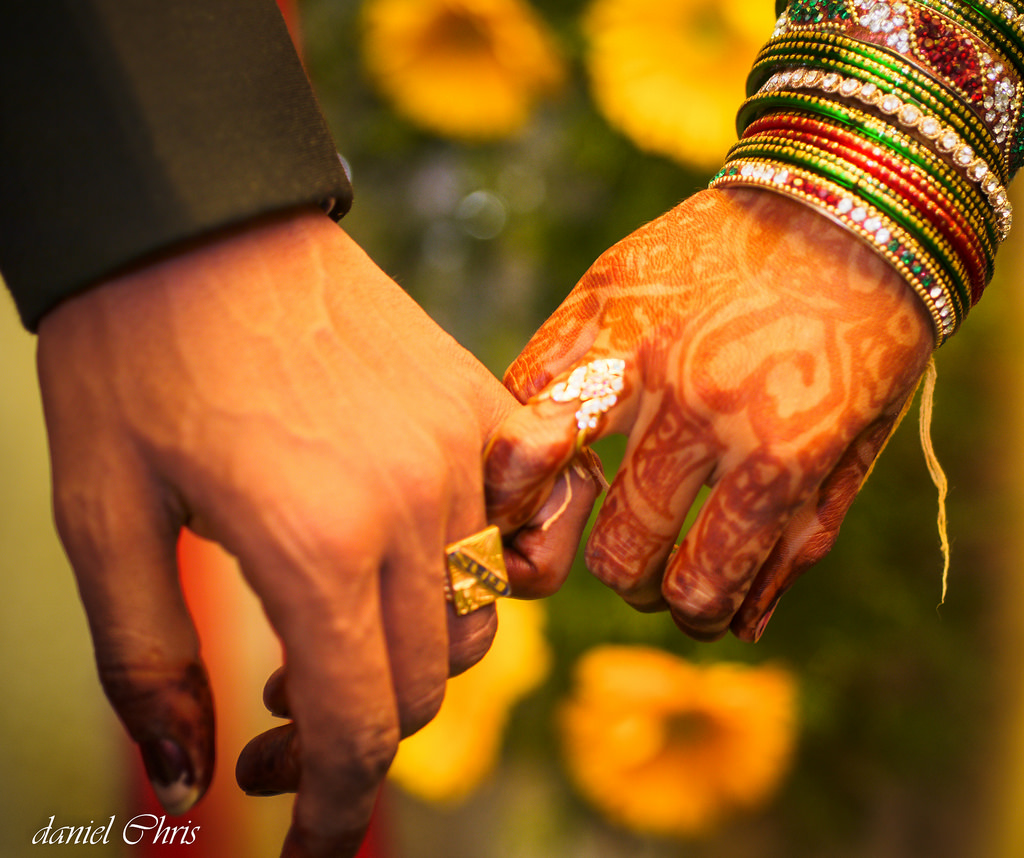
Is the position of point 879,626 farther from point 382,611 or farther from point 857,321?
point 382,611

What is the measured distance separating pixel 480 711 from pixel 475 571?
35.6 inches

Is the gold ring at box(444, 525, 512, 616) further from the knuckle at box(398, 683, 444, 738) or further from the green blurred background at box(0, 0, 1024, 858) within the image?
the green blurred background at box(0, 0, 1024, 858)

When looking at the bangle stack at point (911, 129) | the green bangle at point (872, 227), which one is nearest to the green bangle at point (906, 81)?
the bangle stack at point (911, 129)

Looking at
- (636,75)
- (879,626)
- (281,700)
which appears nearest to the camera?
(281,700)

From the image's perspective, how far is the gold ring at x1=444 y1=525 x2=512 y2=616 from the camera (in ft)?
1.85

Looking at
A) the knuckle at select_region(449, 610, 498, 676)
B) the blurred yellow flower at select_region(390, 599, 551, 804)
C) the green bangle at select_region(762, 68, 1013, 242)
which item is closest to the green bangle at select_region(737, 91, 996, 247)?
the green bangle at select_region(762, 68, 1013, 242)

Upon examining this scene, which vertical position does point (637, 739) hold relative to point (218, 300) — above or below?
below

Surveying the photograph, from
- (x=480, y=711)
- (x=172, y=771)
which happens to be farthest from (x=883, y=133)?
(x=480, y=711)

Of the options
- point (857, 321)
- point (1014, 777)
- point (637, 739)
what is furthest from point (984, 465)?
point (857, 321)

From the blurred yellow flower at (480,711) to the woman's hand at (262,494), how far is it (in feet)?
2.62

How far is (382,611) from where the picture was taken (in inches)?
20.5

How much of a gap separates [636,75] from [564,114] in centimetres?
24

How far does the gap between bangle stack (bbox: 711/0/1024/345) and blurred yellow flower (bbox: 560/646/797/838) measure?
0.77 metres

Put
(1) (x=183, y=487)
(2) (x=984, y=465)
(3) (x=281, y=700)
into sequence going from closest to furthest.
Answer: (1) (x=183, y=487), (3) (x=281, y=700), (2) (x=984, y=465)
